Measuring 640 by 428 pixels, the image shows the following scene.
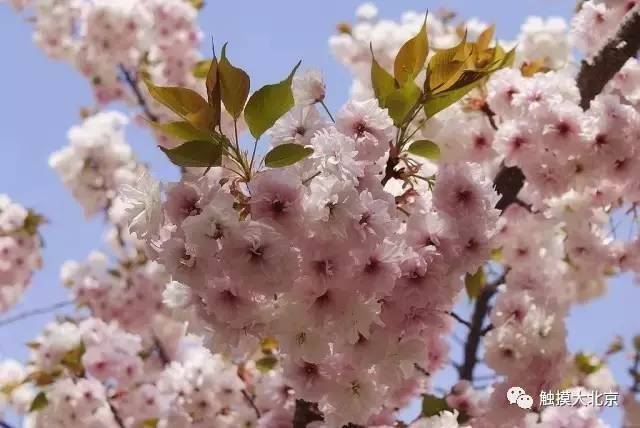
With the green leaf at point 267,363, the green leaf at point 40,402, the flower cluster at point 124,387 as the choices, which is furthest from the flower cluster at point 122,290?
the green leaf at point 267,363

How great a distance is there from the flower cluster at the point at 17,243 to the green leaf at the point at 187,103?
3.15 meters

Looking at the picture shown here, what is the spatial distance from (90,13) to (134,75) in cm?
51

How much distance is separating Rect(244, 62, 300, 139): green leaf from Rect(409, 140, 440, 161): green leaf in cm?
38

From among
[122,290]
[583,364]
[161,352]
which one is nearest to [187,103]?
[583,364]

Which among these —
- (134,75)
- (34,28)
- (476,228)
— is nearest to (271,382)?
(476,228)

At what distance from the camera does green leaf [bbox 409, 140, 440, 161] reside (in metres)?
1.58

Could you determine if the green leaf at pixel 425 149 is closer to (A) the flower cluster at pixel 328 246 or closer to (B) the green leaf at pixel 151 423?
(A) the flower cluster at pixel 328 246

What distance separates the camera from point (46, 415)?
10.4ft

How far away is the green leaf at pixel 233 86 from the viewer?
4.10 feet

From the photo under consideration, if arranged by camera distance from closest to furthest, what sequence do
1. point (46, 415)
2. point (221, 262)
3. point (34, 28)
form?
1. point (221, 262)
2. point (46, 415)
3. point (34, 28)

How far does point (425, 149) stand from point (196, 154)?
0.54m

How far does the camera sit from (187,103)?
4.24 ft

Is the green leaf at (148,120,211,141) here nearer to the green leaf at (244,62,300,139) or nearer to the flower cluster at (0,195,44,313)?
the green leaf at (244,62,300,139)

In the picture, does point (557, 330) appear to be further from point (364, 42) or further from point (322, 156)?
point (364, 42)
